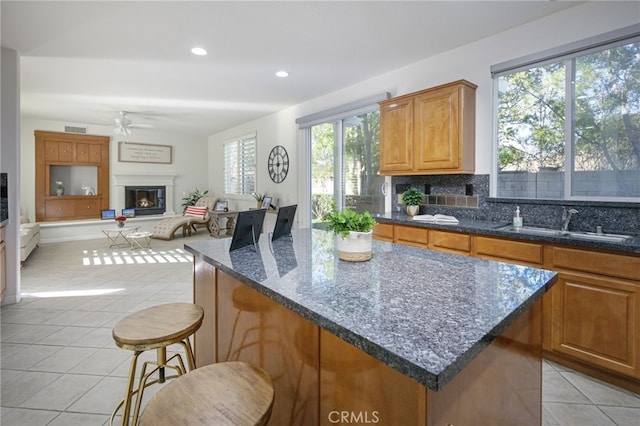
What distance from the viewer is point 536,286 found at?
121 cm

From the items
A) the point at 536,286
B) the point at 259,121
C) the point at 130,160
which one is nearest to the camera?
the point at 536,286

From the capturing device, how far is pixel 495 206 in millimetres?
3129

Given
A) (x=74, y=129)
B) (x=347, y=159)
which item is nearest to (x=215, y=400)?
(x=347, y=159)

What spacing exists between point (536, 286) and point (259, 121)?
252 inches

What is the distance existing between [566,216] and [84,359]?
379 cm

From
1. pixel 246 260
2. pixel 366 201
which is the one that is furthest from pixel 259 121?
pixel 246 260

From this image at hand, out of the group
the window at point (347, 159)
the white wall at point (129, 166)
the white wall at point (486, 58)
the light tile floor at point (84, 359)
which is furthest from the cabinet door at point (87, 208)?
the white wall at point (486, 58)

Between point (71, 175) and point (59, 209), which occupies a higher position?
point (71, 175)

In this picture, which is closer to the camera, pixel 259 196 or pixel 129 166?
pixel 259 196

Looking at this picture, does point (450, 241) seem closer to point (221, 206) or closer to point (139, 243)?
point (221, 206)

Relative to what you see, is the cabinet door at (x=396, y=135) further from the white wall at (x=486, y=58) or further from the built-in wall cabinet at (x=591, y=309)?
the built-in wall cabinet at (x=591, y=309)

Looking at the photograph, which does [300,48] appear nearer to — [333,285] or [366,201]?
[366,201]

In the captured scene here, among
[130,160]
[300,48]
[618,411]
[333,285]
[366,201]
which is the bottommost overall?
[618,411]

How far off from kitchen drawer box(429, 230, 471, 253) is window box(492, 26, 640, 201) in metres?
0.79
